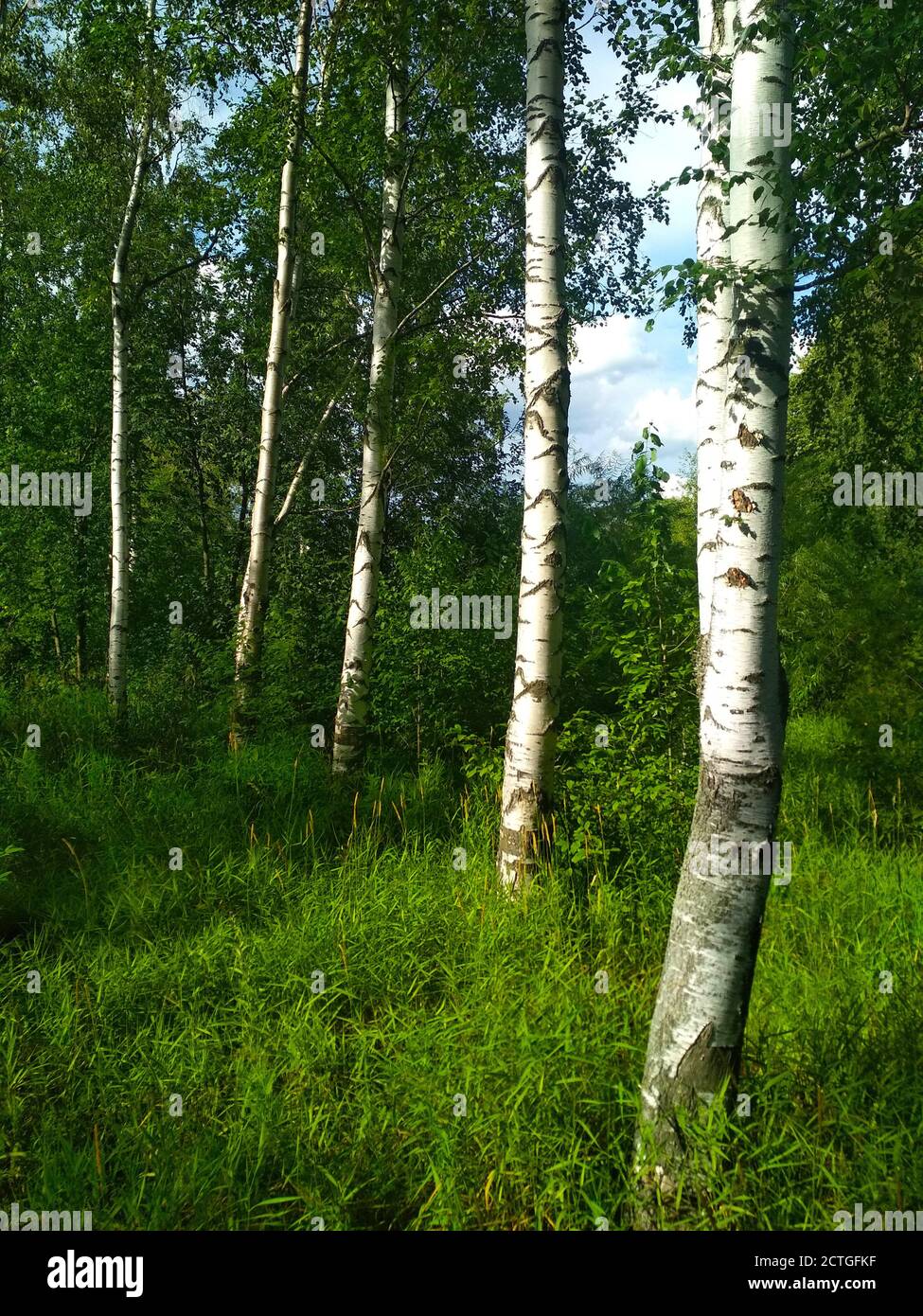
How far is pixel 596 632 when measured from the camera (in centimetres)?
Answer: 894

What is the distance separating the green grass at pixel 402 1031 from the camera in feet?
7.76

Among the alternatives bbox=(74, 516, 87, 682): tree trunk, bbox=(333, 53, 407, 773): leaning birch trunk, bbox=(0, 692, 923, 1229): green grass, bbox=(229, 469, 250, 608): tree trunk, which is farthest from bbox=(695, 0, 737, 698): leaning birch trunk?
bbox=(229, 469, 250, 608): tree trunk

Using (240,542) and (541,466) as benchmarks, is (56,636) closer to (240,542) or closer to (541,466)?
(240,542)

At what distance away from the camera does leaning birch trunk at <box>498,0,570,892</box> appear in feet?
14.2

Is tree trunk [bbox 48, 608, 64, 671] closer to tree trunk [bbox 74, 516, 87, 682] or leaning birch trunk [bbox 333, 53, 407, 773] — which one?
tree trunk [bbox 74, 516, 87, 682]

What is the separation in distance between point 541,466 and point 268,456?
457cm

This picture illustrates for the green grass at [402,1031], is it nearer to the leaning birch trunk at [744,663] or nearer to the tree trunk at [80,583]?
the leaning birch trunk at [744,663]

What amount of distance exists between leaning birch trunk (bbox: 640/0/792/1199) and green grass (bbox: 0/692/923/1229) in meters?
0.17

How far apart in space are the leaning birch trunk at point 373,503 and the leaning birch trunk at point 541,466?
2563 mm

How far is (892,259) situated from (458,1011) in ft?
15.8

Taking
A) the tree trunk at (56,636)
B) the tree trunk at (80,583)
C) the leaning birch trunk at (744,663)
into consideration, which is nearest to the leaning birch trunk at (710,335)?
the leaning birch trunk at (744,663)

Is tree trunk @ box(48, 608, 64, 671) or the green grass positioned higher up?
tree trunk @ box(48, 608, 64, 671)
